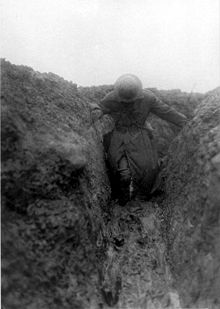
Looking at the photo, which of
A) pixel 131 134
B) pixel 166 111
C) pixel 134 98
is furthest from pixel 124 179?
pixel 166 111

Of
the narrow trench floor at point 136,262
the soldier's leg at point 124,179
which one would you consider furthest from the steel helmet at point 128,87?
the narrow trench floor at point 136,262

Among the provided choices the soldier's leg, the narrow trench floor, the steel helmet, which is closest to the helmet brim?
the steel helmet

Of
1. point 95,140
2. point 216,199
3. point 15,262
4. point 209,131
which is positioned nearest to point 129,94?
point 95,140

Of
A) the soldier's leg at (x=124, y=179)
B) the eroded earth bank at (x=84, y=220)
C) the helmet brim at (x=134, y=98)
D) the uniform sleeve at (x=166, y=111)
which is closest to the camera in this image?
the eroded earth bank at (x=84, y=220)

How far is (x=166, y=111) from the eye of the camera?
6.92m

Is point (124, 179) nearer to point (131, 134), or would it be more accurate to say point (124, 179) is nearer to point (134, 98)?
point (131, 134)

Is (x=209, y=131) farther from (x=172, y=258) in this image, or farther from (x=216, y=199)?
(x=172, y=258)

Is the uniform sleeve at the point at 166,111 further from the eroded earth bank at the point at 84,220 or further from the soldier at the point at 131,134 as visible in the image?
the eroded earth bank at the point at 84,220

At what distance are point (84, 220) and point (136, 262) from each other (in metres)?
0.92

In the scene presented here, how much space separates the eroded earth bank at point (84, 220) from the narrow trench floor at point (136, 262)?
13mm

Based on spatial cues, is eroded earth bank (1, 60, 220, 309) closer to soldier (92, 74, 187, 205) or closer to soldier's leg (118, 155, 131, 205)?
soldier's leg (118, 155, 131, 205)

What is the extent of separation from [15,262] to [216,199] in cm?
233

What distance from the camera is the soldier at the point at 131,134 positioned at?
6.54m

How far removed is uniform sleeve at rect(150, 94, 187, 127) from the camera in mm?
6875
